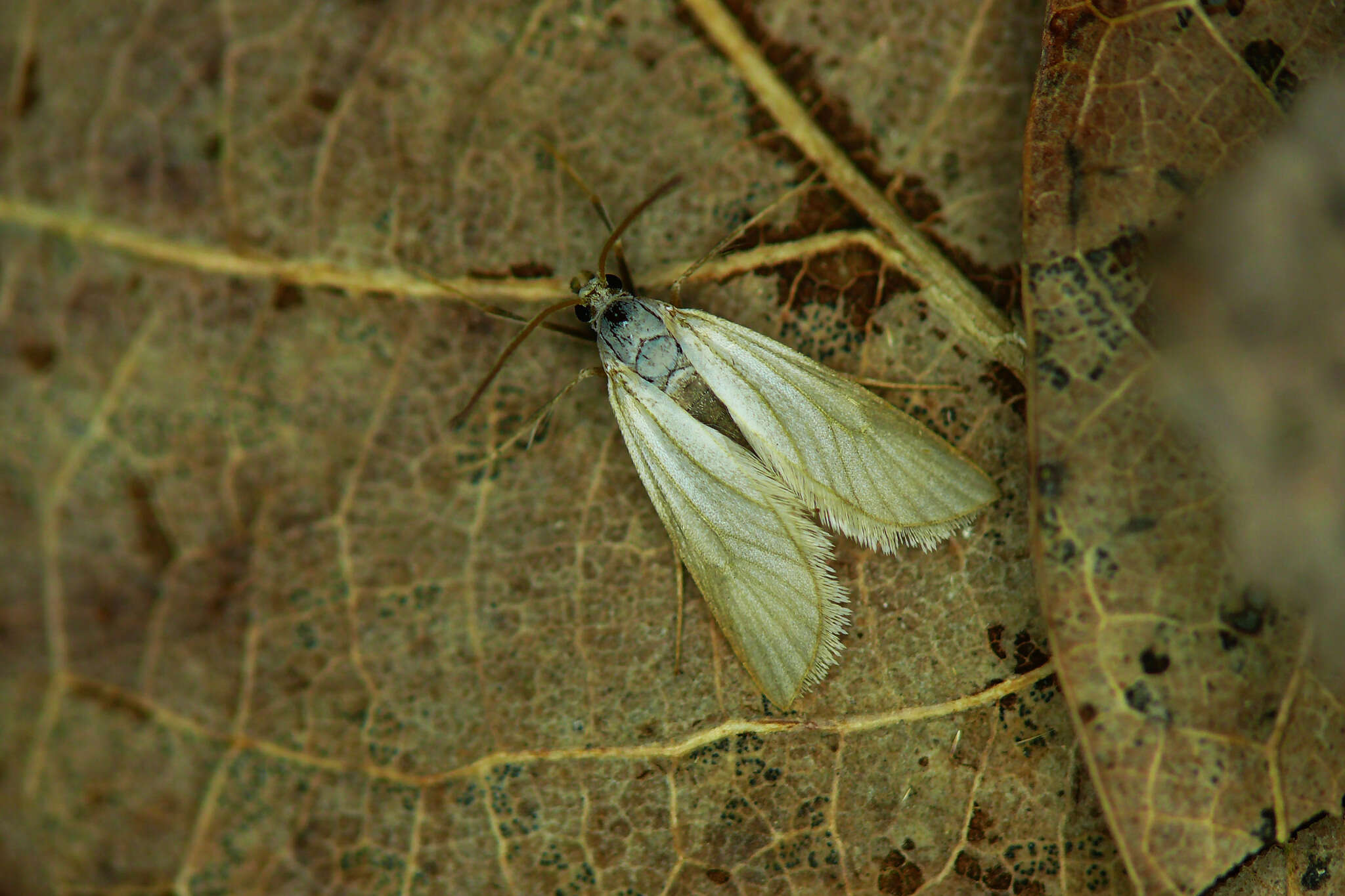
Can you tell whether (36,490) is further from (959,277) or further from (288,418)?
(959,277)

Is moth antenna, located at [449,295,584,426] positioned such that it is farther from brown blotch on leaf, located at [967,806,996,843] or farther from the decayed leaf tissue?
brown blotch on leaf, located at [967,806,996,843]

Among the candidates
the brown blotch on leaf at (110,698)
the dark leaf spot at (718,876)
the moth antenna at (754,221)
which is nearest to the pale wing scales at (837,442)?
the moth antenna at (754,221)

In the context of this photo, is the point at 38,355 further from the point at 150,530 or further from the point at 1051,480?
the point at 1051,480

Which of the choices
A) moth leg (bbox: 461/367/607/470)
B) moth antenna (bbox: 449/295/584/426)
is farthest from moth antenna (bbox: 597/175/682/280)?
moth leg (bbox: 461/367/607/470)

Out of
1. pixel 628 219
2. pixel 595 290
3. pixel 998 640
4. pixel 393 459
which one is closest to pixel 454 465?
pixel 393 459

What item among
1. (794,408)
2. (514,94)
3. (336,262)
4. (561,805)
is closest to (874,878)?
(561,805)

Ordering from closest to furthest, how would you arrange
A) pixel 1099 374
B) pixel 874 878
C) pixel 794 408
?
pixel 1099 374 < pixel 874 878 < pixel 794 408
